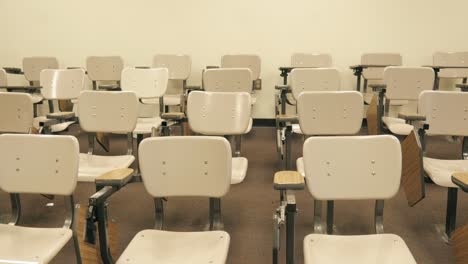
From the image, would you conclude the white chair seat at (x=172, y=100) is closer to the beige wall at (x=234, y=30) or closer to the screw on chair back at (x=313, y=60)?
the beige wall at (x=234, y=30)

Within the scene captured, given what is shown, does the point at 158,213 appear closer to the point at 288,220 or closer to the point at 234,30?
the point at 288,220

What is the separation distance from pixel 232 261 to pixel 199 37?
3.63 metres

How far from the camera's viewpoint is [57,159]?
1.91 metres

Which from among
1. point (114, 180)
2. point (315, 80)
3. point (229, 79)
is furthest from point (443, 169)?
point (229, 79)

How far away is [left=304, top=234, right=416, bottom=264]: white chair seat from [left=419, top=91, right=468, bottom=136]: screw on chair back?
126cm

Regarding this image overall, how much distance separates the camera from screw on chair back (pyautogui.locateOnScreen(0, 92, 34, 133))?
289 cm

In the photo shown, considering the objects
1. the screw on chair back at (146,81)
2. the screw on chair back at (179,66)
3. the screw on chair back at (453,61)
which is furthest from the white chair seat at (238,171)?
the screw on chair back at (453,61)

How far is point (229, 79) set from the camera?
13.1 ft

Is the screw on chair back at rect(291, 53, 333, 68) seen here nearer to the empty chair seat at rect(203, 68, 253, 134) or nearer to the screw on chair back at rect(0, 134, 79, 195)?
the empty chair seat at rect(203, 68, 253, 134)

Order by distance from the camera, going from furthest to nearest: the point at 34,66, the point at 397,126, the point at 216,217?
the point at 34,66
the point at 397,126
the point at 216,217

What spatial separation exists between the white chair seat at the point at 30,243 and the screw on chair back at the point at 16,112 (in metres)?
1.18

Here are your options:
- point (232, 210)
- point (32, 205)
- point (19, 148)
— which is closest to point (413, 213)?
point (232, 210)

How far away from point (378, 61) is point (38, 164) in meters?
4.18

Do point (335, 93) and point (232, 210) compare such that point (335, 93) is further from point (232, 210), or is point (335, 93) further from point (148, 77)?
point (148, 77)
